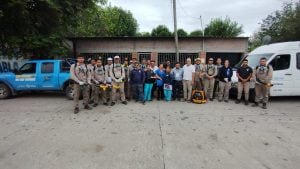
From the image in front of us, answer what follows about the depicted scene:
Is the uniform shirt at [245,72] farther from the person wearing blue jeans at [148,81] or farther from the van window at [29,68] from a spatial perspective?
the van window at [29,68]

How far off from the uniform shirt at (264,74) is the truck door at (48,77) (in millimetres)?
8228

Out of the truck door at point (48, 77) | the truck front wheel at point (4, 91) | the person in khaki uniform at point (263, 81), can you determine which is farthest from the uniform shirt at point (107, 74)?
the person in khaki uniform at point (263, 81)

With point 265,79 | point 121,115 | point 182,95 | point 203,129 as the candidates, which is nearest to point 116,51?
point 182,95

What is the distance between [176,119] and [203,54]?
29.5 ft

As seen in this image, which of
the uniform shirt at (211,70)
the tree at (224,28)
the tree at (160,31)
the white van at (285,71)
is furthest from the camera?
the tree at (160,31)

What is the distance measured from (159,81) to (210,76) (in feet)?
A: 6.97

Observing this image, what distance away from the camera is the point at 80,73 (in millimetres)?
7875

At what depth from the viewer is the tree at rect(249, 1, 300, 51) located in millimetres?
16422

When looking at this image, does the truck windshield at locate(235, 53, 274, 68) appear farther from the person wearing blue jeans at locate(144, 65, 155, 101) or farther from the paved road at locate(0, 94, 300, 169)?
the person wearing blue jeans at locate(144, 65, 155, 101)

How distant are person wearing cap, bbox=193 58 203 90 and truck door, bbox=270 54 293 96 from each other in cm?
279

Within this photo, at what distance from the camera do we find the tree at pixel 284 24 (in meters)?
16.4

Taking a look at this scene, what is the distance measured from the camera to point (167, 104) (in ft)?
29.6

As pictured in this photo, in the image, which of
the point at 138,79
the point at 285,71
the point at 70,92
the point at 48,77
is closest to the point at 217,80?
the point at 285,71

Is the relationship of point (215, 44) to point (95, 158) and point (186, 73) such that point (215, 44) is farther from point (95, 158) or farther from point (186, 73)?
point (95, 158)
